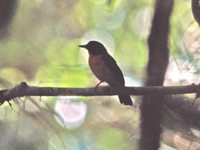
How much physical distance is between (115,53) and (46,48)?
1.00 ft

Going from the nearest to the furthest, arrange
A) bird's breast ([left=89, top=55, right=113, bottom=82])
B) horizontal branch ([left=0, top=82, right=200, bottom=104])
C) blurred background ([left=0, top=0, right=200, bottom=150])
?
horizontal branch ([left=0, top=82, right=200, bottom=104]), blurred background ([left=0, top=0, right=200, bottom=150]), bird's breast ([left=89, top=55, right=113, bottom=82])

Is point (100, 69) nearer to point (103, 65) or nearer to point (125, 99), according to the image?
point (103, 65)

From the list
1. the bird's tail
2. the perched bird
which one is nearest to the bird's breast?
the perched bird

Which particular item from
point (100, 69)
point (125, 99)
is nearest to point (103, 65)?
point (100, 69)

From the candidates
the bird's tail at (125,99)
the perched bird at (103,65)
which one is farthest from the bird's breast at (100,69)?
the bird's tail at (125,99)

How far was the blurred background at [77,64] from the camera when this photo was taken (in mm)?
1120

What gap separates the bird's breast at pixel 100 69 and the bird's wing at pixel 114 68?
0.06 feet

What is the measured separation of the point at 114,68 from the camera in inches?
46.7

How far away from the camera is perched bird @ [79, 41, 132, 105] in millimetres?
1174

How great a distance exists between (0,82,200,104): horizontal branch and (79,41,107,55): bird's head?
7.6 inches

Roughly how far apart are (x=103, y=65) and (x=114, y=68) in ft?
0.29

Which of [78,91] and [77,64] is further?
[77,64]

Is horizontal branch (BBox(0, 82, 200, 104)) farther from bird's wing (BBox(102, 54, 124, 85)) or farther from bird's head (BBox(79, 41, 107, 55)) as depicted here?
bird's head (BBox(79, 41, 107, 55))

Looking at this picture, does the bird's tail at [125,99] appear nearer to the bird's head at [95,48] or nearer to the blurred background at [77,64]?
the blurred background at [77,64]
